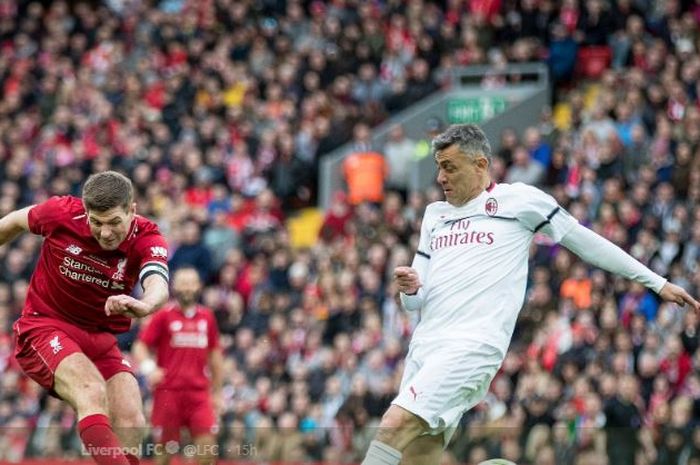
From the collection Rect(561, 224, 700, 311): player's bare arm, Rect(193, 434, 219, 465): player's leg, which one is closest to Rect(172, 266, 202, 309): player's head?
Rect(193, 434, 219, 465): player's leg

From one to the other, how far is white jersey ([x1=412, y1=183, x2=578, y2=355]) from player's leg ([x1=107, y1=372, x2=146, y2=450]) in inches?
69.0

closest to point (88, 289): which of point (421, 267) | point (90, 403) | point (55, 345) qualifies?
point (55, 345)

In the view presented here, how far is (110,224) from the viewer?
29.9ft

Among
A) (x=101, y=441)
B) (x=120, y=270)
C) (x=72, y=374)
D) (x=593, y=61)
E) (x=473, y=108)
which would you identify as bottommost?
(x=101, y=441)

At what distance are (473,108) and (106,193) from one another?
13.2 m

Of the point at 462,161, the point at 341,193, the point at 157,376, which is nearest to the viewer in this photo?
the point at 462,161

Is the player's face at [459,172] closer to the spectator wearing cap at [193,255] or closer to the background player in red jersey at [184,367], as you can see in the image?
the background player in red jersey at [184,367]

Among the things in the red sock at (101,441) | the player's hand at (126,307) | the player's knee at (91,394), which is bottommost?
the red sock at (101,441)

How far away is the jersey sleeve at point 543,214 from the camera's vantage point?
888 cm

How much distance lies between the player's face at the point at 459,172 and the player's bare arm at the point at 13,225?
2.43 meters

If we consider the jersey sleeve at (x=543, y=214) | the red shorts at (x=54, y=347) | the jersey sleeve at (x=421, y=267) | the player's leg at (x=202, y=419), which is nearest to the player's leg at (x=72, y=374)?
the red shorts at (x=54, y=347)

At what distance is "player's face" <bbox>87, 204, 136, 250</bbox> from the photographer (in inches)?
357

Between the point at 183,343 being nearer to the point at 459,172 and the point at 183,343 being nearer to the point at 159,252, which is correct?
the point at 159,252

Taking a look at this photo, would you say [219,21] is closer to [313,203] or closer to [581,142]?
[313,203]
